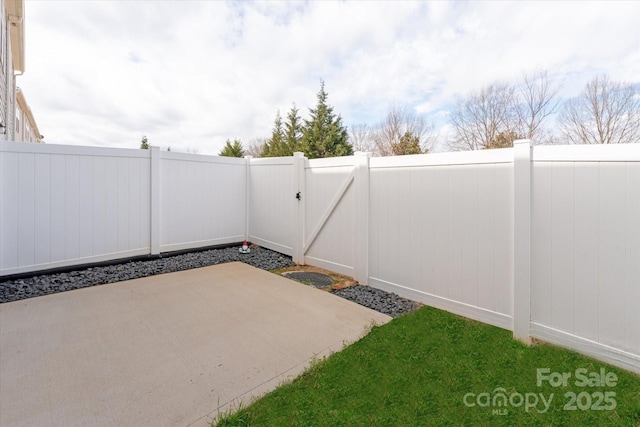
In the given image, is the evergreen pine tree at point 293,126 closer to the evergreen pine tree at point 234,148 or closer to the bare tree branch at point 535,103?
the evergreen pine tree at point 234,148

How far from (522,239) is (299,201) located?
11.7ft

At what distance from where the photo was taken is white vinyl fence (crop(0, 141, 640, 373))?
2430 mm

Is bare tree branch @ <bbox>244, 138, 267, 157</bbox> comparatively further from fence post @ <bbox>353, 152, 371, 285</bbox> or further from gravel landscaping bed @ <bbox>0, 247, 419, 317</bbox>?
fence post @ <bbox>353, 152, 371, 285</bbox>

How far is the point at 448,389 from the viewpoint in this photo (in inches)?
83.0

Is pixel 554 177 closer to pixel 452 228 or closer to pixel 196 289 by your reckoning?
pixel 452 228

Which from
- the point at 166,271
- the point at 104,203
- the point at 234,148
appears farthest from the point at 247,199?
the point at 234,148

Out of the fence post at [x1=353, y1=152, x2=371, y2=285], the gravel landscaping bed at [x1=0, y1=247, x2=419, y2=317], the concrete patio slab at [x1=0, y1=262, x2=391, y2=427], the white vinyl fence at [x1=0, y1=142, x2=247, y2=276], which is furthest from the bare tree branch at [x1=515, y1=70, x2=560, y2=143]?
the concrete patio slab at [x1=0, y1=262, x2=391, y2=427]

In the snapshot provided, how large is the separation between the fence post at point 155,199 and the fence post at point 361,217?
12.1 ft

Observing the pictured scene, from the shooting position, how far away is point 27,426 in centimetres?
171

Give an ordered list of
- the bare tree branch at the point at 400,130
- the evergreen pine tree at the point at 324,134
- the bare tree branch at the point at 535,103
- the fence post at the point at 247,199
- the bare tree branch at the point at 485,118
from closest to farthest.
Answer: the fence post at the point at 247,199
the bare tree branch at the point at 535,103
the bare tree branch at the point at 485,118
the evergreen pine tree at the point at 324,134
the bare tree branch at the point at 400,130

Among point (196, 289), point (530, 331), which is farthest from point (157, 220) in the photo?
point (530, 331)

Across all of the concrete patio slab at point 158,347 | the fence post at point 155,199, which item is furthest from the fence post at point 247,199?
the concrete patio slab at point 158,347

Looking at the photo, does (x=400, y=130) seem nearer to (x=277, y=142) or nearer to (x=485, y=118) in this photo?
(x=485, y=118)

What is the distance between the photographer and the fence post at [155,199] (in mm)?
5531
